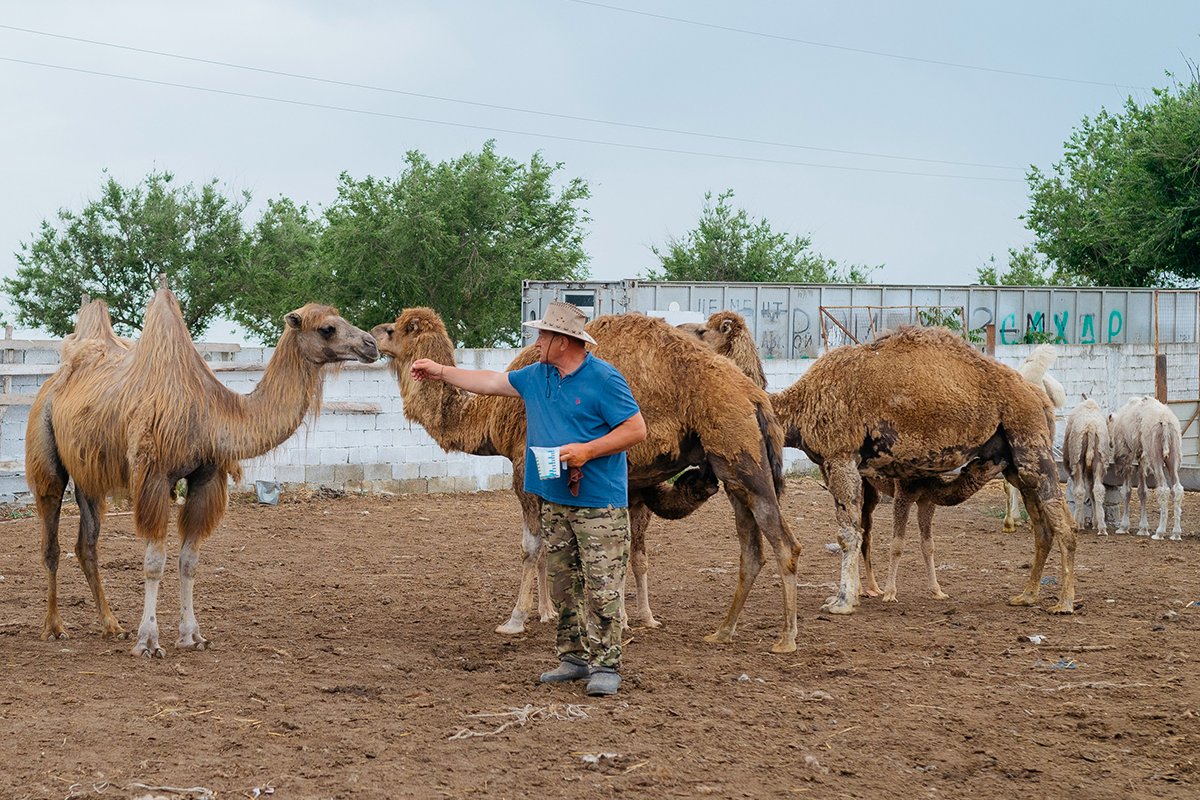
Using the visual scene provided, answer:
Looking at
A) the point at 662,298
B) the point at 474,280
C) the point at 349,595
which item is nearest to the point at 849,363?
the point at 349,595

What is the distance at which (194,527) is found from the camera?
277 inches

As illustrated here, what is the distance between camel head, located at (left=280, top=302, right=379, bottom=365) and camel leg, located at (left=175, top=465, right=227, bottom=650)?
106 centimetres

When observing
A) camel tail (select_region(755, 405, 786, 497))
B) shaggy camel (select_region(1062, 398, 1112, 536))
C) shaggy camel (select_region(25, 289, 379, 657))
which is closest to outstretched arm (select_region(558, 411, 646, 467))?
camel tail (select_region(755, 405, 786, 497))

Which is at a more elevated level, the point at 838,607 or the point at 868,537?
the point at 868,537

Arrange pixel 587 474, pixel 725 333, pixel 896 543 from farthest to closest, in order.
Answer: pixel 896 543, pixel 725 333, pixel 587 474

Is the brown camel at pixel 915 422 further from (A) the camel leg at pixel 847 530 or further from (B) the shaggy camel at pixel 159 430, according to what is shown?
(B) the shaggy camel at pixel 159 430

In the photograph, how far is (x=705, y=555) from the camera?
1130 cm

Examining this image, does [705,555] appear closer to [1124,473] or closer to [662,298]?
[1124,473]

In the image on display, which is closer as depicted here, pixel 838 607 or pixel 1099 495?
pixel 838 607

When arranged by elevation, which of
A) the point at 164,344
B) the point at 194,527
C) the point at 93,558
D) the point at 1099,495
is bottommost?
the point at 1099,495

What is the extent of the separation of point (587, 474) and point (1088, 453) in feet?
31.3

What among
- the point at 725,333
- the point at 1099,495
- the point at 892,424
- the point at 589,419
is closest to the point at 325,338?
the point at 589,419

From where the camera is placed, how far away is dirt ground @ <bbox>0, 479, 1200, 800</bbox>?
4.44m

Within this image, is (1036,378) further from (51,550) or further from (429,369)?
(51,550)
